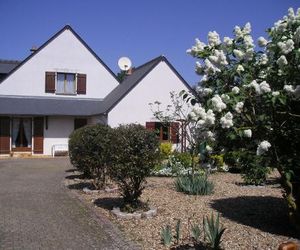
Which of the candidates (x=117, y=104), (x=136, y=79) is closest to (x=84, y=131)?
(x=117, y=104)

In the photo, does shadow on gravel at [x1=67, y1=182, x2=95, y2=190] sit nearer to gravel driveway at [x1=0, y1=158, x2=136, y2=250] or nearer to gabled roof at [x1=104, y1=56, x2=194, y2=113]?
gravel driveway at [x1=0, y1=158, x2=136, y2=250]

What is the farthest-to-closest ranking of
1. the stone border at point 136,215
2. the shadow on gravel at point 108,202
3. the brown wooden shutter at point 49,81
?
the brown wooden shutter at point 49,81 < the shadow on gravel at point 108,202 < the stone border at point 136,215

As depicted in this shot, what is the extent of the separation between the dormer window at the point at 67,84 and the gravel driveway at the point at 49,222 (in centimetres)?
1432

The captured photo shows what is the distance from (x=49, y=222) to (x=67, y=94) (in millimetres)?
19334

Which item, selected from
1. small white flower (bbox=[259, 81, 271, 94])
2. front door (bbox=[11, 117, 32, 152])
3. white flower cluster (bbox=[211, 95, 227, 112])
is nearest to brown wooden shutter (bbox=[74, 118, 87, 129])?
front door (bbox=[11, 117, 32, 152])

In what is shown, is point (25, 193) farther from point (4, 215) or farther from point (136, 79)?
point (136, 79)

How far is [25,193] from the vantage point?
422 inches

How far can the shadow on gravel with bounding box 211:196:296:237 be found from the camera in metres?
6.82

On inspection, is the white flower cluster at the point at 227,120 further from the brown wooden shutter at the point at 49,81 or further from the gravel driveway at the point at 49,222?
the brown wooden shutter at the point at 49,81

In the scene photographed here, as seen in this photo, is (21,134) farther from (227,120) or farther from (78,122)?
(227,120)

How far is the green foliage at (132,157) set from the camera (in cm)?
790

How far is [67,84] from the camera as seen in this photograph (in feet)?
85.5

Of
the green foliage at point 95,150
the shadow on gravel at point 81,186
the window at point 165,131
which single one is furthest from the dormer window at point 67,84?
the green foliage at point 95,150

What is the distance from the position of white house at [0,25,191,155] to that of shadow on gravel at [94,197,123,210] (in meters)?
12.2
